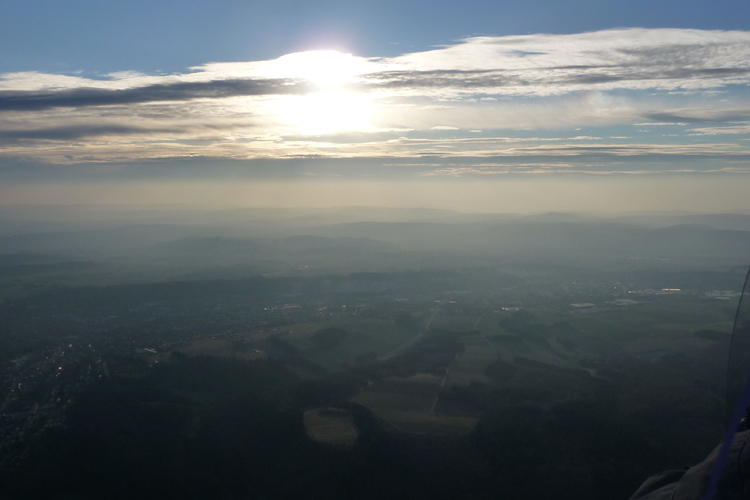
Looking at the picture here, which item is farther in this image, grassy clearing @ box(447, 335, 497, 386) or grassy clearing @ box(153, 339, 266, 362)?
grassy clearing @ box(153, 339, 266, 362)

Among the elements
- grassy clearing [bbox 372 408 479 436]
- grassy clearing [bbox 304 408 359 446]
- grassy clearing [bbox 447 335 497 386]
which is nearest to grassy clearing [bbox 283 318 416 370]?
grassy clearing [bbox 447 335 497 386]

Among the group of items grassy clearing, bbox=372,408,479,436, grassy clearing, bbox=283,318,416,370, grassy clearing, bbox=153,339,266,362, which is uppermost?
grassy clearing, bbox=372,408,479,436

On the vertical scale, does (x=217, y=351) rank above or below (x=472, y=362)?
below

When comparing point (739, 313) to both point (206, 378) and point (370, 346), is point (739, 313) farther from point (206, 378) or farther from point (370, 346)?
point (370, 346)

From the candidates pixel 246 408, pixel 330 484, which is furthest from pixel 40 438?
pixel 330 484

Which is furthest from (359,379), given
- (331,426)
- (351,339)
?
(351,339)

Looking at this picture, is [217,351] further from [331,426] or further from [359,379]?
[331,426]

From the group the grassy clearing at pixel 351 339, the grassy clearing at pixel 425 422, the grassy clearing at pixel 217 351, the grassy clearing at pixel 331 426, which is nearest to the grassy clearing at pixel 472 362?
the grassy clearing at pixel 425 422

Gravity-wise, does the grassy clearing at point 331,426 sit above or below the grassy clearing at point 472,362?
above

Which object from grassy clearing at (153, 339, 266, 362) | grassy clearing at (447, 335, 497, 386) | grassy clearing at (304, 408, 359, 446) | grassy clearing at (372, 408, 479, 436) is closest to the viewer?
grassy clearing at (304, 408, 359, 446)

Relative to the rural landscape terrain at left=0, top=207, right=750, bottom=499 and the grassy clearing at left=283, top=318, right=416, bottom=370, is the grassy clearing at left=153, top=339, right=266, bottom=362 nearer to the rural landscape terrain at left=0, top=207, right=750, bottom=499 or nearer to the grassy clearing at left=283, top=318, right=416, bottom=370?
the rural landscape terrain at left=0, top=207, right=750, bottom=499

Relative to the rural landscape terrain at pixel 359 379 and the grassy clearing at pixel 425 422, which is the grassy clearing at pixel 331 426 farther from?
the grassy clearing at pixel 425 422
